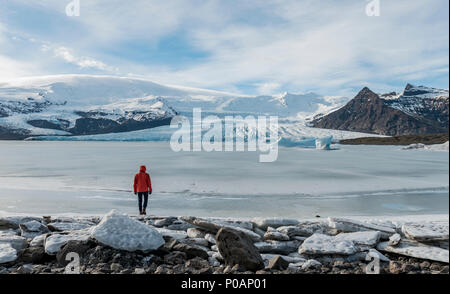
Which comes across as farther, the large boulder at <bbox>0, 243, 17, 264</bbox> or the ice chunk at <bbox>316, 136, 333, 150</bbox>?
the ice chunk at <bbox>316, 136, 333, 150</bbox>

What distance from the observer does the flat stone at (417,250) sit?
10.6 ft

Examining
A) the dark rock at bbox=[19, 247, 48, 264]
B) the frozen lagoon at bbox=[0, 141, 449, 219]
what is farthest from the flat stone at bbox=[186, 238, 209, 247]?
the frozen lagoon at bbox=[0, 141, 449, 219]

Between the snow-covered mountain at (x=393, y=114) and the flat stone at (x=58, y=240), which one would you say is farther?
the snow-covered mountain at (x=393, y=114)

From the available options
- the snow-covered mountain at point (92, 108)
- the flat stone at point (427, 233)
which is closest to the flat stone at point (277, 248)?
the flat stone at point (427, 233)

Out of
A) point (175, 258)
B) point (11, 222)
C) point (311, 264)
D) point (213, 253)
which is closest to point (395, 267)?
point (311, 264)

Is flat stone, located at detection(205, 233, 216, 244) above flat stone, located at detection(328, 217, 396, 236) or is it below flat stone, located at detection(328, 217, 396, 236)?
below

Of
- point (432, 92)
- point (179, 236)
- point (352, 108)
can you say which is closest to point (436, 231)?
point (179, 236)

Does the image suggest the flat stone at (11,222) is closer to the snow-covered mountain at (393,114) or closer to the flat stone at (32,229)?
the flat stone at (32,229)

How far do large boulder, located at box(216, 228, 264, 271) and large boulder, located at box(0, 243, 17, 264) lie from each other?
2060 millimetres

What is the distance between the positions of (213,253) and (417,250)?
213 cm

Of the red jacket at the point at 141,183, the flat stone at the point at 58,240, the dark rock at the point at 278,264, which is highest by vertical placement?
the red jacket at the point at 141,183

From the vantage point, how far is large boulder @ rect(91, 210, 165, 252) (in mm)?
3299

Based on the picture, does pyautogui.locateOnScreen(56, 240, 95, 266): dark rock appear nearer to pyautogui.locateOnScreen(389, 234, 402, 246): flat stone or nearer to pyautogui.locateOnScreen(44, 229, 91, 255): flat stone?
pyautogui.locateOnScreen(44, 229, 91, 255): flat stone
